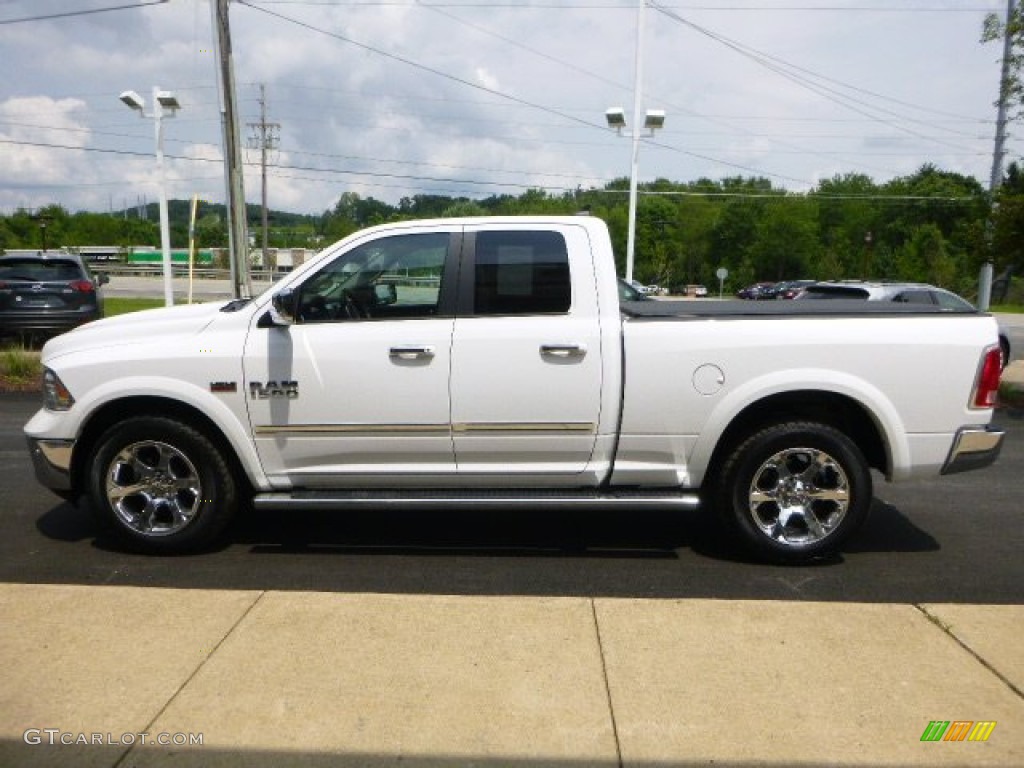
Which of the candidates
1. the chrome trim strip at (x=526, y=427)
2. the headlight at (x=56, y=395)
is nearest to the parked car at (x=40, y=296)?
the headlight at (x=56, y=395)

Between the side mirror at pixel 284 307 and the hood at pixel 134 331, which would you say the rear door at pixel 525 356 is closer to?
the side mirror at pixel 284 307

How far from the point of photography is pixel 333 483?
4.55m

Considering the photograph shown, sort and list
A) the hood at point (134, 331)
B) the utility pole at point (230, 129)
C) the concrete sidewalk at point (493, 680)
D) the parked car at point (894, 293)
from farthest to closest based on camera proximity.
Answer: the utility pole at point (230, 129), the parked car at point (894, 293), the hood at point (134, 331), the concrete sidewalk at point (493, 680)

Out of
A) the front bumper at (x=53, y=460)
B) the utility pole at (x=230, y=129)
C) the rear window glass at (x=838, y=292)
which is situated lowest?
the front bumper at (x=53, y=460)

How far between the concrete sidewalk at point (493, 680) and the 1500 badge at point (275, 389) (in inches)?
43.0

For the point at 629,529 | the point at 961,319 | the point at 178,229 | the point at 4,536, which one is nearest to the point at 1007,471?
the point at 961,319

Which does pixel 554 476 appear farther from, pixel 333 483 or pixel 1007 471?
pixel 1007 471

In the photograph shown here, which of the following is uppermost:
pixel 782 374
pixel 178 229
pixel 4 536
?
pixel 178 229

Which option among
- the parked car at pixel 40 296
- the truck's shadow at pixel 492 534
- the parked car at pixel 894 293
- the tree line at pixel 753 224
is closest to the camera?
the truck's shadow at pixel 492 534

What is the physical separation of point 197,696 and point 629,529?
295cm

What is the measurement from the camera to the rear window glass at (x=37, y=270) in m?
12.8

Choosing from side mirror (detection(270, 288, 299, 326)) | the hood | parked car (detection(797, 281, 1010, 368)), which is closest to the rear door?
side mirror (detection(270, 288, 299, 326))

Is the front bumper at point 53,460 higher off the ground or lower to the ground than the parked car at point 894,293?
lower

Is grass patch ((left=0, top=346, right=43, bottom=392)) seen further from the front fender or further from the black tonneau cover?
the black tonneau cover
